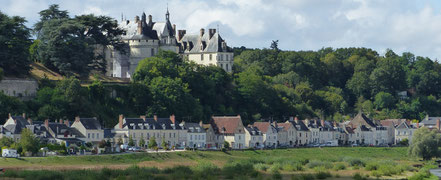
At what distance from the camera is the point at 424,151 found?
98.3 meters

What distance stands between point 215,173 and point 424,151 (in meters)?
35.4

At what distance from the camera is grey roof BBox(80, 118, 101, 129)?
3642 inches

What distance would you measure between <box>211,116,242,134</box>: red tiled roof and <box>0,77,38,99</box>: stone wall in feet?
70.2

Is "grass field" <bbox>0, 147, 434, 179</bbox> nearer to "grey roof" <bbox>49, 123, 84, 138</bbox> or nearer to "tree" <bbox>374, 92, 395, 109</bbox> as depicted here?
"grey roof" <bbox>49, 123, 84, 138</bbox>

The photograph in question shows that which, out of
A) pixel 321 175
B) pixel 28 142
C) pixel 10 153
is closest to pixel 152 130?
pixel 28 142

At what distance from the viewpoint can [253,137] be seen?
10850 cm

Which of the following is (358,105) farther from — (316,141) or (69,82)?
(69,82)

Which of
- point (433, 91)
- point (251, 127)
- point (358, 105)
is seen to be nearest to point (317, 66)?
point (358, 105)

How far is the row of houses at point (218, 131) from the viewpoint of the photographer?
89.2 metres

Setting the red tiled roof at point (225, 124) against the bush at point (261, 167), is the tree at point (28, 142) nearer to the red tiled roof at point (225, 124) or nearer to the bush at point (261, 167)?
the bush at point (261, 167)

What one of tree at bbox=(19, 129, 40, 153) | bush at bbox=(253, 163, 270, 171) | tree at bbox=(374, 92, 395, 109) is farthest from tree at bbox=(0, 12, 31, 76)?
tree at bbox=(374, 92, 395, 109)

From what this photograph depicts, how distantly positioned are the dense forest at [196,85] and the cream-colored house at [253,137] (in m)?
6.87

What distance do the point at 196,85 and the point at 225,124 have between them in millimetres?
13592

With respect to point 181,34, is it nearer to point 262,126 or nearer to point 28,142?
point 262,126
